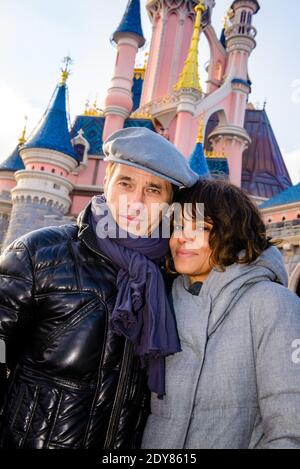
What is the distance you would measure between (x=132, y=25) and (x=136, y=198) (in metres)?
18.3

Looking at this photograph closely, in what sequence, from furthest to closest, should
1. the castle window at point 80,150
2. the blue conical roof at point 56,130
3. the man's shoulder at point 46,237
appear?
the castle window at point 80,150 → the blue conical roof at point 56,130 → the man's shoulder at point 46,237

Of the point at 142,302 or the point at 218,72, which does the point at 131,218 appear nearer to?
the point at 142,302

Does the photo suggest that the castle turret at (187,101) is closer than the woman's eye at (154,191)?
No

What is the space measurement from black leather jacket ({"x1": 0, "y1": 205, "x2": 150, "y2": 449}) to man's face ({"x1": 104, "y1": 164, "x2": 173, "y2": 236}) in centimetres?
18

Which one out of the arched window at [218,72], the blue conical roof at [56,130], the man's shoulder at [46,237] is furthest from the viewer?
the arched window at [218,72]

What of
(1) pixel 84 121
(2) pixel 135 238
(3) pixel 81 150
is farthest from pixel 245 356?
(1) pixel 84 121

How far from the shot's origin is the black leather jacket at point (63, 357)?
1.50 meters

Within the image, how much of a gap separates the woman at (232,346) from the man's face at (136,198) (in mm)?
150

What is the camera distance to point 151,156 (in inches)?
66.4

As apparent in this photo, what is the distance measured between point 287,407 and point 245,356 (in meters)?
0.21

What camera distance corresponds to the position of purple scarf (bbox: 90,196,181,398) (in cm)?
150

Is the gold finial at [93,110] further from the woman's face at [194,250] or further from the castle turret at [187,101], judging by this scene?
the woman's face at [194,250]

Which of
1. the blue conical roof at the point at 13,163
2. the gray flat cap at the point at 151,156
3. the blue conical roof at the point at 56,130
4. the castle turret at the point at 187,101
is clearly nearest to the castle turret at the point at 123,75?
the blue conical roof at the point at 56,130

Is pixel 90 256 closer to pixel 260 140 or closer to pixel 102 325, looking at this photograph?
pixel 102 325
